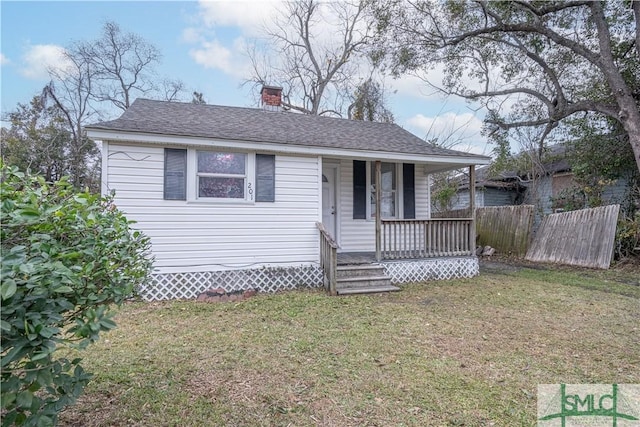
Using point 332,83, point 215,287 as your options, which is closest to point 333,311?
point 215,287

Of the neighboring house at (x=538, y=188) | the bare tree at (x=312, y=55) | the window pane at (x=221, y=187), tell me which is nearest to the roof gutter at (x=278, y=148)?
the window pane at (x=221, y=187)

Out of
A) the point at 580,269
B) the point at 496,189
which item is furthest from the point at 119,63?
the point at 580,269

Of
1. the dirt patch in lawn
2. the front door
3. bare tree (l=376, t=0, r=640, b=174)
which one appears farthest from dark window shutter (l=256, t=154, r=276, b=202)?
bare tree (l=376, t=0, r=640, b=174)

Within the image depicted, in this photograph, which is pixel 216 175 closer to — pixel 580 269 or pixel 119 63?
pixel 580 269

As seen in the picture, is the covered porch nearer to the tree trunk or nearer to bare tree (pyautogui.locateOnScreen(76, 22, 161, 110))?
the tree trunk

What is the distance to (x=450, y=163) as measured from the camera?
26.2 ft

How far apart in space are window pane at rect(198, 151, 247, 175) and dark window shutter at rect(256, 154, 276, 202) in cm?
31

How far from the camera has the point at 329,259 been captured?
6570mm

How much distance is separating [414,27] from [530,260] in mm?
8582

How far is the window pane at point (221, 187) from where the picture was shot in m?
6.39

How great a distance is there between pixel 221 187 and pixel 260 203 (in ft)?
2.62

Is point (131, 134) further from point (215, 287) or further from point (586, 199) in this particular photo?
point (586, 199)

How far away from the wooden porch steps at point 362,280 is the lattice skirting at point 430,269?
520 millimetres

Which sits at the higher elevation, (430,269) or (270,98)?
(270,98)
